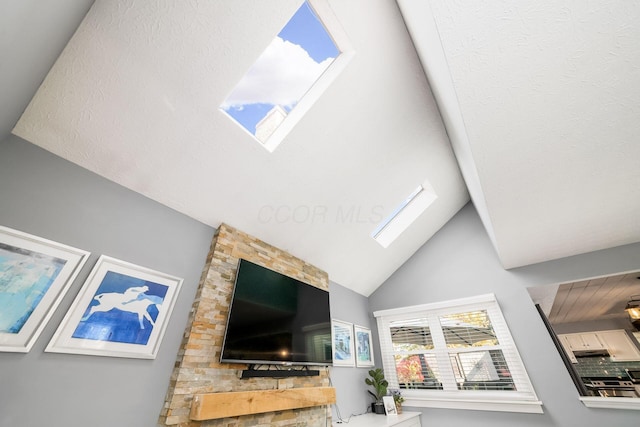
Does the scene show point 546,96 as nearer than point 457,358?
Yes

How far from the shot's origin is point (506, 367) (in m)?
3.46

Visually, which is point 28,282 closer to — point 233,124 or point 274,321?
point 233,124

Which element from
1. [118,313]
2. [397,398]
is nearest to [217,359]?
[118,313]

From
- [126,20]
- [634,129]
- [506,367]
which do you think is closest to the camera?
[126,20]

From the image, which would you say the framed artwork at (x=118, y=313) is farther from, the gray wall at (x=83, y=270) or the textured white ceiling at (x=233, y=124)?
the textured white ceiling at (x=233, y=124)

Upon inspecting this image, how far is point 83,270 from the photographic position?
1729mm

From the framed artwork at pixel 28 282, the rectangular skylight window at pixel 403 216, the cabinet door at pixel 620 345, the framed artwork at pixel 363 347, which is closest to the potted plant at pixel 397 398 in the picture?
the framed artwork at pixel 363 347

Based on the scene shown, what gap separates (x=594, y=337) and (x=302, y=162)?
346 inches

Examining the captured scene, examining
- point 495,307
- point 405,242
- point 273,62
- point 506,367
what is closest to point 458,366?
point 506,367

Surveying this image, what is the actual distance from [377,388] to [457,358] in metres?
1.35

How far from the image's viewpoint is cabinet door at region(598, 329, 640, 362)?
5516 mm

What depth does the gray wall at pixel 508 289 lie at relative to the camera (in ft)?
10.0

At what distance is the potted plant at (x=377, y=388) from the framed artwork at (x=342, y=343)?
1.39ft

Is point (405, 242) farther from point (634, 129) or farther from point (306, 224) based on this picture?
point (634, 129)
